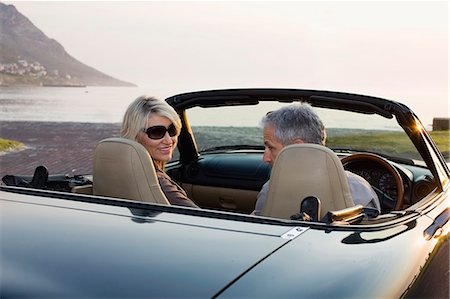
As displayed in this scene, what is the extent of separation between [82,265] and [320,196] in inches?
47.4

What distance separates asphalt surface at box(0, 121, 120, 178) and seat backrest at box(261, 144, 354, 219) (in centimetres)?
628

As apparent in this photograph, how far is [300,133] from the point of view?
3.61 meters

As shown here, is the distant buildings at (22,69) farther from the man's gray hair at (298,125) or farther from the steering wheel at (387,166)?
the man's gray hair at (298,125)

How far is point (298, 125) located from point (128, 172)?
0.94 meters

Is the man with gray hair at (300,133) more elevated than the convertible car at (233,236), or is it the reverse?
the man with gray hair at (300,133)

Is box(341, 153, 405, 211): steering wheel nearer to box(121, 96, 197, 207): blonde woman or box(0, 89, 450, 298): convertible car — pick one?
box(0, 89, 450, 298): convertible car

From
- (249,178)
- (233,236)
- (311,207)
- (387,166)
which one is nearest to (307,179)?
(311,207)

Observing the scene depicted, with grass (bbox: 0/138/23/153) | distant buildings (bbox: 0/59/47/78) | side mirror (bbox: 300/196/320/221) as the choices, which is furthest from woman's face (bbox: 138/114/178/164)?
distant buildings (bbox: 0/59/47/78)

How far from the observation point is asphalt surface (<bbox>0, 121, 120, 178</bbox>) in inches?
672

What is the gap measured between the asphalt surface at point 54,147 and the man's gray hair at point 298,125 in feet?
18.7

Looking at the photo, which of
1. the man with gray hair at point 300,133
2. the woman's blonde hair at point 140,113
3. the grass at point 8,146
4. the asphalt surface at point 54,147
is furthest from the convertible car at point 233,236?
the grass at point 8,146

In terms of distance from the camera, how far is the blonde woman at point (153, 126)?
383 cm

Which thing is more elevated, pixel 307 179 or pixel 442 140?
pixel 442 140

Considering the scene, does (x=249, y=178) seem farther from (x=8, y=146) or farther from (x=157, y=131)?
(x=8, y=146)
